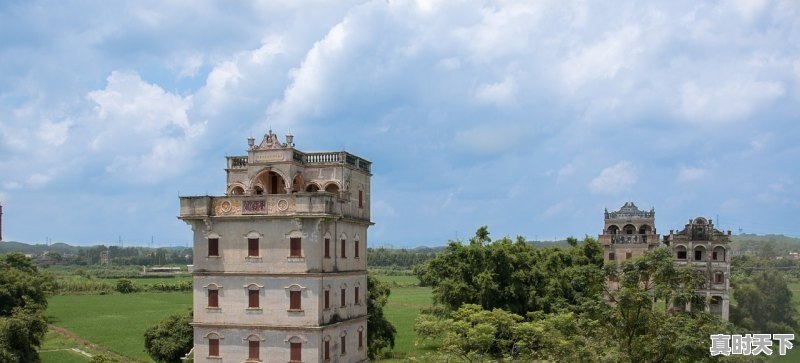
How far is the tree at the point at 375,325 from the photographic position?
49.1m

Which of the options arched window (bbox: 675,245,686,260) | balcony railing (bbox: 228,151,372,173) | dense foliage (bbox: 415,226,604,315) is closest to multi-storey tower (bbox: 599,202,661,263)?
arched window (bbox: 675,245,686,260)

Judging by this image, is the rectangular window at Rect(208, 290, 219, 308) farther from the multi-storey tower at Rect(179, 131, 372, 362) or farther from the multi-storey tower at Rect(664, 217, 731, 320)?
the multi-storey tower at Rect(664, 217, 731, 320)

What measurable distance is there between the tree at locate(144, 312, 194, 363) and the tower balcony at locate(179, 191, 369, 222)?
11174 mm

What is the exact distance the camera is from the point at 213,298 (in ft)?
116

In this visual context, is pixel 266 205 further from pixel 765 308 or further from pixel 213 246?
pixel 765 308

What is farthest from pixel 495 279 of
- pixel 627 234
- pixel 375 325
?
pixel 627 234

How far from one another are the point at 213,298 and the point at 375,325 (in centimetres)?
1639

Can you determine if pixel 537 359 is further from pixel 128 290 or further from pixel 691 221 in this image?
pixel 128 290

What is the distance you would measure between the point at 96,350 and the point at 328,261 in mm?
33339

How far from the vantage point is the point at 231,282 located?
35125 millimetres

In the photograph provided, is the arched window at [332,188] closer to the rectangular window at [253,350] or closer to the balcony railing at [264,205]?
the balcony railing at [264,205]

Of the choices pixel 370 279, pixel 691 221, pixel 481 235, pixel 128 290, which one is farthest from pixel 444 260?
pixel 128 290

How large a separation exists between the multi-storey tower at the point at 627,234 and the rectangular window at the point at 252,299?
138ft

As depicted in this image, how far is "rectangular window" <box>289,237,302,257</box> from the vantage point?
113 feet
